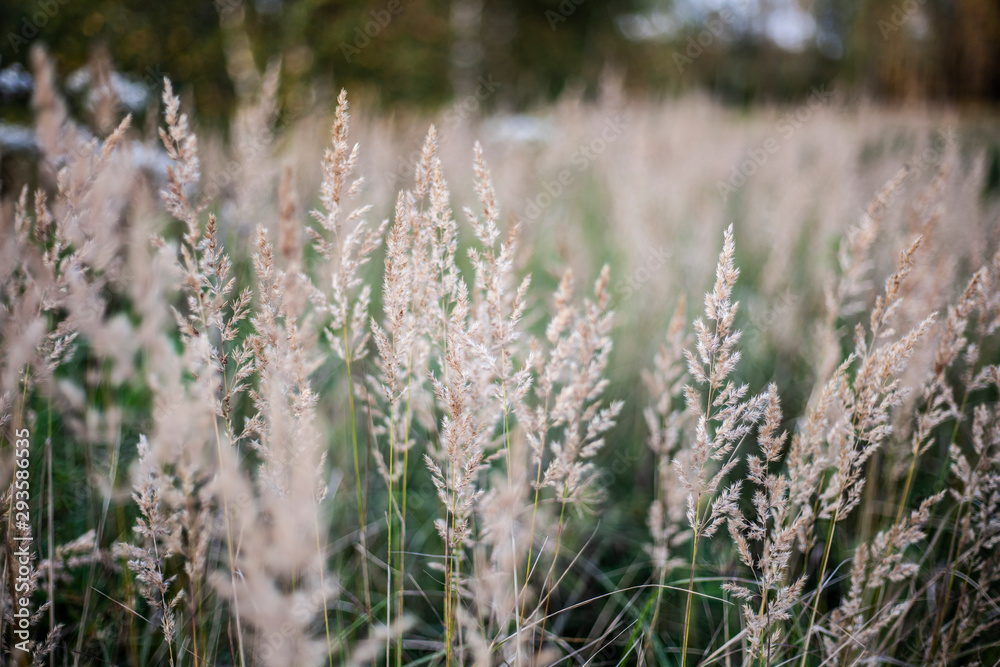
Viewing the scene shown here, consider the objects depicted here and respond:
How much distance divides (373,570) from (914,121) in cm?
744

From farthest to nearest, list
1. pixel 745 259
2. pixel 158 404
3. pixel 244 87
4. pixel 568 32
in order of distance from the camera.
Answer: pixel 568 32
pixel 745 259
pixel 244 87
pixel 158 404

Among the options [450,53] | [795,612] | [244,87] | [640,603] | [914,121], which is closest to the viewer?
[795,612]

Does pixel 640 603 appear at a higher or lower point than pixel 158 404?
lower

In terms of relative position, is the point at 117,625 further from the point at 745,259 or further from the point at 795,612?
the point at 745,259

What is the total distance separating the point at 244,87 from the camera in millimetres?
3299

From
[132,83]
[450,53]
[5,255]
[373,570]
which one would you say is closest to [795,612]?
[373,570]

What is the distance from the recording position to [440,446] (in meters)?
1.69

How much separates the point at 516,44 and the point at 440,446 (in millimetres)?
17707

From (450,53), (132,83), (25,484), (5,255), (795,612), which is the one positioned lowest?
(795,612)
